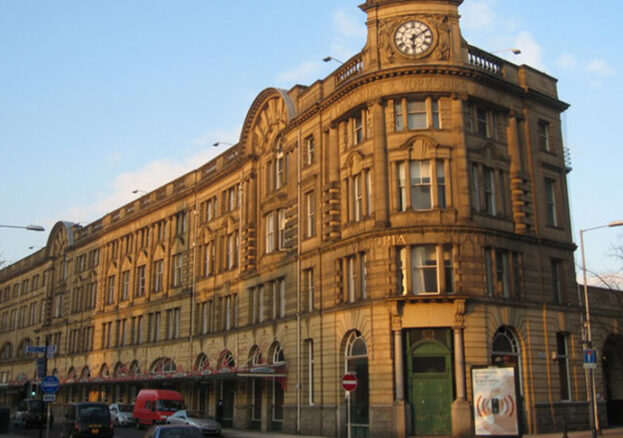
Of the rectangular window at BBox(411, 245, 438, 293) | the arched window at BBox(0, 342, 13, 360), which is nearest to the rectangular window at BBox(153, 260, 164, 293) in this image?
the rectangular window at BBox(411, 245, 438, 293)

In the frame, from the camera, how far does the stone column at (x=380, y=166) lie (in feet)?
120

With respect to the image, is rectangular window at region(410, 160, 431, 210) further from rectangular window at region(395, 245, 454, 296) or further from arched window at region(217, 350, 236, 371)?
arched window at region(217, 350, 236, 371)

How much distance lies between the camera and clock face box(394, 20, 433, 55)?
38.1m

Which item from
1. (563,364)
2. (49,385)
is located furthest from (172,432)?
(563,364)

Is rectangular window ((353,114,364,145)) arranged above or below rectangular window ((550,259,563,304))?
above

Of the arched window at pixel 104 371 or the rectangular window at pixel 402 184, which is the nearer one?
the rectangular window at pixel 402 184

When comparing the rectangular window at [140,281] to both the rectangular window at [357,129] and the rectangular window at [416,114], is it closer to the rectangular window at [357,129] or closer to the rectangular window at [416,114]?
the rectangular window at [357,129]

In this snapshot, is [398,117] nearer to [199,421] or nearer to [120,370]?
[199,421]

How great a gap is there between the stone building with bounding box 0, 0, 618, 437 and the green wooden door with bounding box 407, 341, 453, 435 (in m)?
0.07

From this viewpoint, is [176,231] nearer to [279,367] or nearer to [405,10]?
[279,367]

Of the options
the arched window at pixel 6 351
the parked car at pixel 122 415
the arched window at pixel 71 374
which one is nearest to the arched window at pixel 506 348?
the parked car at pixel 122 415

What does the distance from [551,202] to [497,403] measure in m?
21.9

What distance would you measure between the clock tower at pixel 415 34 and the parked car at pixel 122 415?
30790mm

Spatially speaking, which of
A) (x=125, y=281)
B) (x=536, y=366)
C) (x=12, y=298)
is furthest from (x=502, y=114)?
(x=12, y=298)
